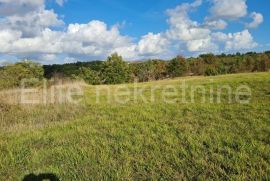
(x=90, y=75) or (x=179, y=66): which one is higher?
(x=179, y=66)

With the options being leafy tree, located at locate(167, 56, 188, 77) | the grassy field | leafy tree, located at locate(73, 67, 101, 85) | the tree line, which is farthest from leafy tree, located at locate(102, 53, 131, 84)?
the grassy field

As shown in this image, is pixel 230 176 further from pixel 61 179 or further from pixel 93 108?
pixel 93 108

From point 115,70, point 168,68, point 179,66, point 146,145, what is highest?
point 179,66

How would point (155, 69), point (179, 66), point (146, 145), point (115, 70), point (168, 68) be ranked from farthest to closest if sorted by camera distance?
1. point (155, 69)
2. point (168, 68)
3. point (179, 66)
4. point (115, 70)
5. point (146, 145)

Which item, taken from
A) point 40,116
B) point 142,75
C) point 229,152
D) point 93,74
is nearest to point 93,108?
point 40,116

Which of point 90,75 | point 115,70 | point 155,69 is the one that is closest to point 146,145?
Answer: point 115,70

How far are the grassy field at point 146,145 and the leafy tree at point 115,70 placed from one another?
200 ft

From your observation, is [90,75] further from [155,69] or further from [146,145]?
[146,145]

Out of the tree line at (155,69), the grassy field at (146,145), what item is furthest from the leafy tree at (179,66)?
the grassy field at (146,145)

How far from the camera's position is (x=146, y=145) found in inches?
264

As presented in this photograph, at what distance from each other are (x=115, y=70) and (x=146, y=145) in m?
66.0

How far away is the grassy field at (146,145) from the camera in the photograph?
5.30 metres

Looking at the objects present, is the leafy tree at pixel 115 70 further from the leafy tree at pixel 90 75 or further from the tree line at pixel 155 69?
the leafy tree at pixel 90 75

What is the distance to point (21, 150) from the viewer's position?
23.6 ft
